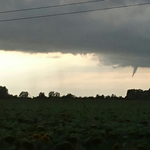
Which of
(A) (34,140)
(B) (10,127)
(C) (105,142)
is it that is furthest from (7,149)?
(B) (10,127)

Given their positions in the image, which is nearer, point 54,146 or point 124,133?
point 54,146

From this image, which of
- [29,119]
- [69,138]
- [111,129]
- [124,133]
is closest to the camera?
[69,138]

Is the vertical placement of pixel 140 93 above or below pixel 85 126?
above

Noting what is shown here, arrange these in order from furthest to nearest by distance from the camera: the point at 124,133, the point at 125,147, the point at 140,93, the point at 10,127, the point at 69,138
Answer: the point at 140,93 < the point at 10,127 < the point at 124,133 < the point at 69,138 < the point at 125,147

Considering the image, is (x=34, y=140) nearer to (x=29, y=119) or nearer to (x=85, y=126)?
(x=85, y=126)

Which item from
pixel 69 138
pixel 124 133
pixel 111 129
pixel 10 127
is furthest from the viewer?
pixel 10 127

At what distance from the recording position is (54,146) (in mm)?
4793

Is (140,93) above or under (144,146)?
above

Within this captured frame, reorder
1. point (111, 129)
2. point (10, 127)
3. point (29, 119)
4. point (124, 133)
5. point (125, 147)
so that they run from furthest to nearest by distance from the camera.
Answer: point (29, 119)
point (10, 127)
point (111, 129)
point (124, 133)
point (125, 147)

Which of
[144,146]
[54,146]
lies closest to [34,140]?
[54,146]

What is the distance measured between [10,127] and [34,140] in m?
2.05

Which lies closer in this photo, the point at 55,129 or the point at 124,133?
the point at 124,133

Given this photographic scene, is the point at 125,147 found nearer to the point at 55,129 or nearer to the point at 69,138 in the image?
the point at 69,138

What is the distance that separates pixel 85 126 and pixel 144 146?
2.06 meters
